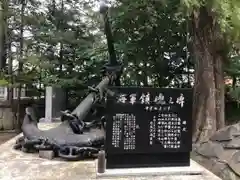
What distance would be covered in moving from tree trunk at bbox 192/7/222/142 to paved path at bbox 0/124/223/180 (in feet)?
9.22

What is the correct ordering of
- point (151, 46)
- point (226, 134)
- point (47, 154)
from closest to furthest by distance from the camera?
point (47, 154), point (226, 134), point (151, 46)

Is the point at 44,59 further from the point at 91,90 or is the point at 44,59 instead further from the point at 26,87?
the point at 91,90

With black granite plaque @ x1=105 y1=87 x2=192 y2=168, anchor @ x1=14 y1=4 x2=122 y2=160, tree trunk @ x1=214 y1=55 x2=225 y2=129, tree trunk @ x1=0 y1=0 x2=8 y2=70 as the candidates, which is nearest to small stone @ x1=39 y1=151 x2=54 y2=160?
anchor @ x1=14 y1=4 x2=122 y2=160

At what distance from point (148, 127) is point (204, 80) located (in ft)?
10.7

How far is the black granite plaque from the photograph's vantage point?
3115 mm

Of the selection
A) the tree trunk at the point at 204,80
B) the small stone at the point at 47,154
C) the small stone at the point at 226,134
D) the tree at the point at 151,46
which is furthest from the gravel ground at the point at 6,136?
the small stone at the point at 226,134

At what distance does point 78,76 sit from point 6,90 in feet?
7.84

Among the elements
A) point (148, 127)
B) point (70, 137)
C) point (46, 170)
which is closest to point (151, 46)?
point (70, 137)

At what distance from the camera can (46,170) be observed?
3145mm

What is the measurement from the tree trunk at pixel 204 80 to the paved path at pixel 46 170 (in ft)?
9.22

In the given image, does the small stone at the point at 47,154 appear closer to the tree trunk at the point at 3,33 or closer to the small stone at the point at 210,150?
the small stone at the point at 210,150

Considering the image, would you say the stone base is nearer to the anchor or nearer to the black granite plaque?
the black granite plaque

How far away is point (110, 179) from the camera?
9.57ft

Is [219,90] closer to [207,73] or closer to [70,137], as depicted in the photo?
[207,73]
